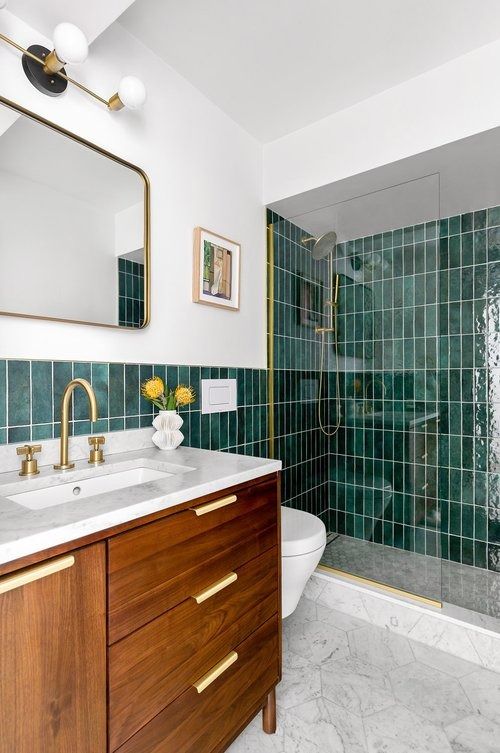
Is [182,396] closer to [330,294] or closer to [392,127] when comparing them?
[330,294]

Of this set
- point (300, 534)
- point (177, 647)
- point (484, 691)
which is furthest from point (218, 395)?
point (484, 691)

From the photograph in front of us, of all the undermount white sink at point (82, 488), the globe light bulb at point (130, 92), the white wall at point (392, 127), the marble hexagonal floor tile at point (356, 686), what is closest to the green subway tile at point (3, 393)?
the undermount white sink at point (82, 488)

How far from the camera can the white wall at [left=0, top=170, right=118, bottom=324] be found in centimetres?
123

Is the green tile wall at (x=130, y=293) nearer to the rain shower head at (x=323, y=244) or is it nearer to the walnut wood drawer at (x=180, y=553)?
the walnut wood drawer at (x=180, y=553)

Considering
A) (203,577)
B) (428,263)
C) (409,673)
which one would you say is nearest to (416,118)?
(428,263)

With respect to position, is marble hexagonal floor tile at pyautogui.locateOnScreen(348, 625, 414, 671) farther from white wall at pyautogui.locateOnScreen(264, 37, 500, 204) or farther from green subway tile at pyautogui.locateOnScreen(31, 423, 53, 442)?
white wall at pyautogui.locateOnScreen(264, 37, 500, 204)

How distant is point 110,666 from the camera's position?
0.82 metres

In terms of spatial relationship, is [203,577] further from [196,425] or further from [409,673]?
[409,673]

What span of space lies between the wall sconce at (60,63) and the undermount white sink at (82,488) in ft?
4.09

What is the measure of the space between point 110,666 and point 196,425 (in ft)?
3.58

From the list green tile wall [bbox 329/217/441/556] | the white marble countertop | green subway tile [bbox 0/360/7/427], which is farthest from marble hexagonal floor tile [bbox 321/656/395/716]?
green subway tile [bbox 0/360/7/427]

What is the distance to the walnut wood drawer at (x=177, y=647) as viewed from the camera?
2.77 feet

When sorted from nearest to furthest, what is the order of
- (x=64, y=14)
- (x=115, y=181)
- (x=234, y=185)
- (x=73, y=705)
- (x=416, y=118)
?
(x=73, y=705) → (x=64, y=14) → (x=115, y=181) → (x=416, y=118) → (x=234, y=185)

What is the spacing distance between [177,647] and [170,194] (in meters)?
1.65
